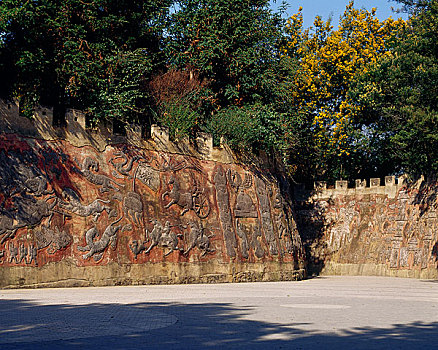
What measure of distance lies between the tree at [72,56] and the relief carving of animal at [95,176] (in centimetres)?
191

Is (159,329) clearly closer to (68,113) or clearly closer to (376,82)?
(68,113)

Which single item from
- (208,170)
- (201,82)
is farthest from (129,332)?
(201,82)

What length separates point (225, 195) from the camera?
77.8 ft

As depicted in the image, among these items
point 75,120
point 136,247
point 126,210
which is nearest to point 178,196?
point 126,210

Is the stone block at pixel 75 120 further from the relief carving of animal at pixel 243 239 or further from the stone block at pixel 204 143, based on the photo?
the relief carving of animal at pixel 243 239

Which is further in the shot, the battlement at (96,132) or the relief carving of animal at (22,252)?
the battlement at (96,132)

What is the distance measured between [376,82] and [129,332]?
2734 cm

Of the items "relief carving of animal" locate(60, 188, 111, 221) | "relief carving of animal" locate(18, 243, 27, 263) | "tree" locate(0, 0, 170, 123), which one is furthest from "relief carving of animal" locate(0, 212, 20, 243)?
"tree" locate(0, 0, 170, 123)

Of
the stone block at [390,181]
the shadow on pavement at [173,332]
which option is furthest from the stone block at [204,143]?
the stone block at [390,181]

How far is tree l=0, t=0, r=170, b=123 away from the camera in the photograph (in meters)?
19.8

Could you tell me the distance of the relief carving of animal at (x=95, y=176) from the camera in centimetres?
1942

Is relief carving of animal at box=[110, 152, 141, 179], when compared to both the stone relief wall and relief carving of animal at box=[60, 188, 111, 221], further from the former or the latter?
relief carving of animal at box=[60, 188, 111, 221]

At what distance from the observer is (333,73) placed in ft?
124

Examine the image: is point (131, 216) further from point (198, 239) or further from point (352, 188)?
point (352, 188)
